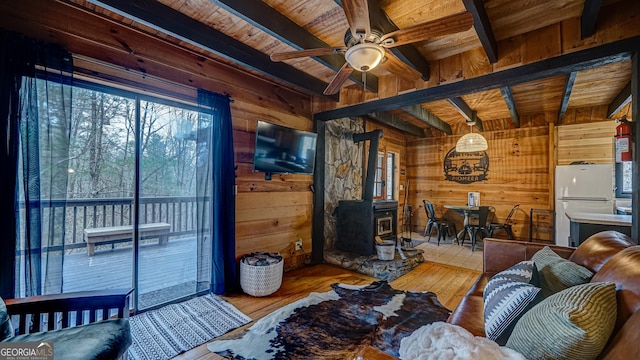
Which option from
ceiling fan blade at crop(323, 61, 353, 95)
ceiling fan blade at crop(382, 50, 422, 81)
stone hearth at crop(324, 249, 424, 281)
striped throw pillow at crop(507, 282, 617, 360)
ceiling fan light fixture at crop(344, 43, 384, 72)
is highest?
ceiling fan blade at crop(382, 50, 422, 81)

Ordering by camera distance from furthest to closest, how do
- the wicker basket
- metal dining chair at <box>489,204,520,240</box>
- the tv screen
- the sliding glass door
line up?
metal dining chair at <box>489,204,520,240</box> → the tv screen → the wicker basket → the sliding glass door

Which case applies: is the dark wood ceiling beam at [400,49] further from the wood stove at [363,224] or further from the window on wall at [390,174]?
A: the window on wall at [390,174]

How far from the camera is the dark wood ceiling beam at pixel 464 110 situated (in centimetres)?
395

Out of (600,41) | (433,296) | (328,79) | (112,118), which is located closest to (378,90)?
(328,79)

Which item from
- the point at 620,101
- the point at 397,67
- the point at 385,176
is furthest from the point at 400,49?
the point at 620,101

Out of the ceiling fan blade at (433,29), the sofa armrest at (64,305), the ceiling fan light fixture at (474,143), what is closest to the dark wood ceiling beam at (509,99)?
the ceiling fan light fixture at (474,143)

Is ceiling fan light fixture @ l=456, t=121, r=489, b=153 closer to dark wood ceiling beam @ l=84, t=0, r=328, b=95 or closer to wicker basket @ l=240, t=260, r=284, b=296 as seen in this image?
dark wood ceiling beam @ l=84, t=0, r=328, b=95

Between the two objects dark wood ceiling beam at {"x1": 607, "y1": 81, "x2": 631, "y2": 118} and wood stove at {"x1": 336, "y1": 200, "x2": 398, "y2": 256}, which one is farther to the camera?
wood stove at {"x1": 336, "y1": 200, "x2": 398, "y2": 256}

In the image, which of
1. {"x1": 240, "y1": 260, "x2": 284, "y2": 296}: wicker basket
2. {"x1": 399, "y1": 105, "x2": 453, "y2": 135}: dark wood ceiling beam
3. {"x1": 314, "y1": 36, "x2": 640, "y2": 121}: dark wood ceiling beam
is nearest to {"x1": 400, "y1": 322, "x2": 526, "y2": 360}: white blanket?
{"x1": 240, "y1": 260, "x2": 284, "y2": 296}: wicker basket

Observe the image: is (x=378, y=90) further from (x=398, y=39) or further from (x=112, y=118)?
(x=112, y=118)

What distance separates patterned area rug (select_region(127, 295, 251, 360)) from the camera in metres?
1.92

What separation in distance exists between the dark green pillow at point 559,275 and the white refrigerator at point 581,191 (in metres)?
3.80

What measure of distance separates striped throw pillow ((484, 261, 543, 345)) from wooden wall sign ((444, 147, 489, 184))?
202 inches

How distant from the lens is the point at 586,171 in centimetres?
429
